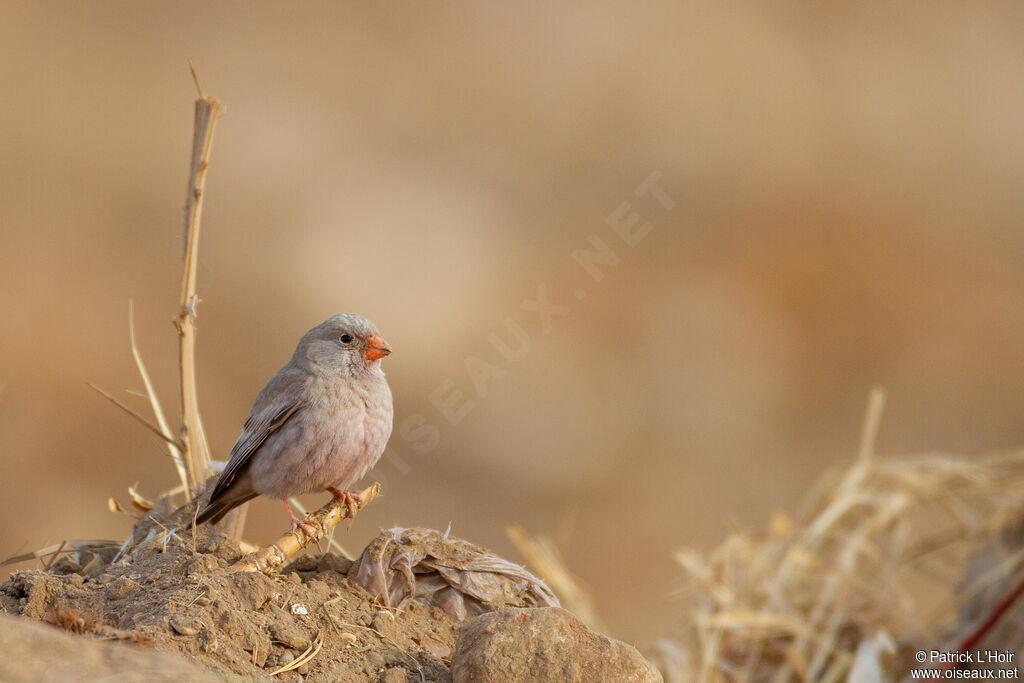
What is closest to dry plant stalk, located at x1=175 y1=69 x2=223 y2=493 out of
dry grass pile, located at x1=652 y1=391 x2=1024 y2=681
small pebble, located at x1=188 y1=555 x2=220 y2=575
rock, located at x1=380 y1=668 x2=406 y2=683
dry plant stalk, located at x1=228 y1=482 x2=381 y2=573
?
dry plant stalk, located at x1=228 y1=482 x2=381 y2=573

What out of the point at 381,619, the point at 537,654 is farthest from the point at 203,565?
the point at 537,654

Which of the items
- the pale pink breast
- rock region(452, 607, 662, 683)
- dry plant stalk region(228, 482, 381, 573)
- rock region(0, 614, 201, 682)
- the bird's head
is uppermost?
the bird's head

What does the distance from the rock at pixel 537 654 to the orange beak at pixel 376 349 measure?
4.22 ft

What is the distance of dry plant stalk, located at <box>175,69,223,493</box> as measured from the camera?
3.62 meters

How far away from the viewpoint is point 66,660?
85.5 inches

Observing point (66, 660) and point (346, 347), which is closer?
point (66, 660)

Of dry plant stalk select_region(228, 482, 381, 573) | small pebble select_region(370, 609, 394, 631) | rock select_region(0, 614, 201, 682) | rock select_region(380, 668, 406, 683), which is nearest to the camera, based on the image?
rock select_region(0, 614, 201, 682)

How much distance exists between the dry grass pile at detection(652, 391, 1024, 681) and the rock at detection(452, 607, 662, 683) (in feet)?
7.70

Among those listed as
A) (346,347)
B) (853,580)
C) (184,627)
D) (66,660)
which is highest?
(853,580)

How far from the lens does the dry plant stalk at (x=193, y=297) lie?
11.9ft

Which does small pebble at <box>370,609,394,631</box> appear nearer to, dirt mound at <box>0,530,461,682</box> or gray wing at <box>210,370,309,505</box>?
dirt mound at <box>0,530,461,682</box>

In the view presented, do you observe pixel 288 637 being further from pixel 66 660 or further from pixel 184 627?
pixel 66 660

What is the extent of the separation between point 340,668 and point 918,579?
22.9 ft

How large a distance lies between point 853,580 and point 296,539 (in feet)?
10.8
